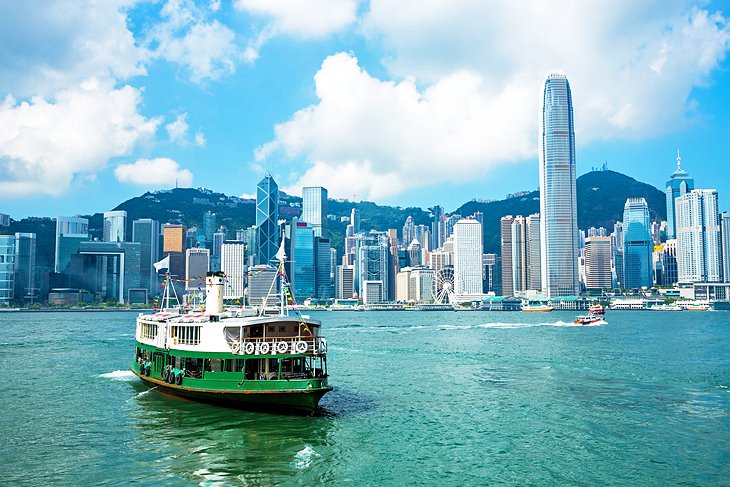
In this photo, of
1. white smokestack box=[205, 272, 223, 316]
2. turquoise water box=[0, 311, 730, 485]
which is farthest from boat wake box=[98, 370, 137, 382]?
white smokestack box=[205, 272, 223, 316]

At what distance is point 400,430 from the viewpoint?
3109 cm

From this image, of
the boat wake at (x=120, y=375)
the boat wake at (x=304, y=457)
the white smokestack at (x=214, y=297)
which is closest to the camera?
the boat wake at (x=304, y=457)

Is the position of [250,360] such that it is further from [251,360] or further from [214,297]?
[214,297]

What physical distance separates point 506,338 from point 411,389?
50453mm

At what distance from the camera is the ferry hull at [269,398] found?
3159cm

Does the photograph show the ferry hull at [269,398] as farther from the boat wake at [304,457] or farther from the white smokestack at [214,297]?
the white smokestack at [214,297]

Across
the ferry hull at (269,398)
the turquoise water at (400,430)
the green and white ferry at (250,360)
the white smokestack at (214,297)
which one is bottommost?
the turquoise water at (400,430)

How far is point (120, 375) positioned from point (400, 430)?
28.1 meters

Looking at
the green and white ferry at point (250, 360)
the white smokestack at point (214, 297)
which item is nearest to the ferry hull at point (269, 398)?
the green and white ferry at point (250, 360)

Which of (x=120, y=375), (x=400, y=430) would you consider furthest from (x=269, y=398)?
(x=120, y=375)

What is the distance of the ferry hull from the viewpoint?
104 ft

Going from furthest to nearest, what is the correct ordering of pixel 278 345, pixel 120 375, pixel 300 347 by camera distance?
pixel 120 375 → pixel 300 347 → pixel 278 345

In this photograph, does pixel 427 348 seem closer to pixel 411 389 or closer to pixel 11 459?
pixel 411 389

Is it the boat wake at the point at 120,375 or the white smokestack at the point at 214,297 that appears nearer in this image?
the white smokestack at the point at 214,297
